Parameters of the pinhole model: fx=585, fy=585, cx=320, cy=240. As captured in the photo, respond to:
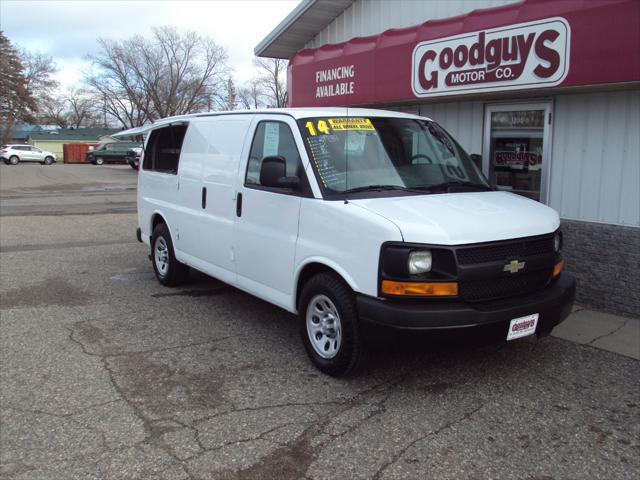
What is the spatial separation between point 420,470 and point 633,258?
3.91m

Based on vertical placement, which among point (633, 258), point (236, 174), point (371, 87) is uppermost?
point (371, 87)

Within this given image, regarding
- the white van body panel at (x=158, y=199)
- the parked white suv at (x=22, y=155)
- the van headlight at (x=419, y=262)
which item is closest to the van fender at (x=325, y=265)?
the van headlight at (x=419, y=262)

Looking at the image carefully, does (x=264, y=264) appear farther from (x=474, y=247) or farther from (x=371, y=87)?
(x=371, y=87)

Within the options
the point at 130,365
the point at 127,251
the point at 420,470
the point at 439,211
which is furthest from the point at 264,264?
the point at 127,251

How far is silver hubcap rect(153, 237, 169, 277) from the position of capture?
7.18 m

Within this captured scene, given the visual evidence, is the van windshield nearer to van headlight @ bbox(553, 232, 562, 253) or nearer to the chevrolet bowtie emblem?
van headlight @ bbox(553, 232, 562, 253)

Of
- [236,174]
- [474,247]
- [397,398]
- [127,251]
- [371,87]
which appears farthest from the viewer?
[127,251]

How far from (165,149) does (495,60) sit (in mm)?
4003

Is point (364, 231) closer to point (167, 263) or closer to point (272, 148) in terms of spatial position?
point (272, 148)

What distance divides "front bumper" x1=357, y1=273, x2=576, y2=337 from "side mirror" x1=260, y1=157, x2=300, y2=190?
1.12m

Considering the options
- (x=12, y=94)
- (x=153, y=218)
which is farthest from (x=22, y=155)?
(x=153, y=218)

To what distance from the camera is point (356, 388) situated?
4.27 metres

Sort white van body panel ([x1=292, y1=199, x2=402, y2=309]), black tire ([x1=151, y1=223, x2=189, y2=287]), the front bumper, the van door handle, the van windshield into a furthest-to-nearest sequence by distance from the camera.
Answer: black tire ([x1=151, y1=223, x2=189, y2=287]) < the van door handle < the van windshield < white van body panel ([x1=292, y1=199, x2=402, y2=309]) < the front bumper

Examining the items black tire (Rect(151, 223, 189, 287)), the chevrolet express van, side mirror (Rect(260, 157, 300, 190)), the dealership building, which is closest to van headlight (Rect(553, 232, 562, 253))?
the chevrolet express van
